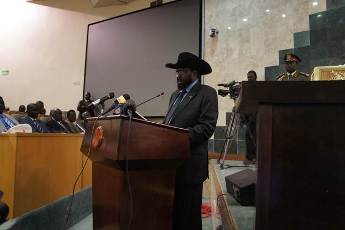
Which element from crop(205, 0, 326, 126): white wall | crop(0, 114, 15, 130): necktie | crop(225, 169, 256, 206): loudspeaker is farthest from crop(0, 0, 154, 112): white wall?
crop(225, 169, 256, 206): loudspeaker

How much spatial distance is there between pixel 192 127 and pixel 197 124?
1.3 inches

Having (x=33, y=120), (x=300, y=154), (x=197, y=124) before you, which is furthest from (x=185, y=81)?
(x=33, y=120)

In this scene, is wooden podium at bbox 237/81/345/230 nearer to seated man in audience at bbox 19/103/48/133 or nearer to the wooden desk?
the wooden desk

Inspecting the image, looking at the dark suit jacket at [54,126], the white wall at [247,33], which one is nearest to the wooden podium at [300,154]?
the dark suit jacket at [54,126]

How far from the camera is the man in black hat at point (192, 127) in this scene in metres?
1.86

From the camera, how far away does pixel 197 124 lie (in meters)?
1.93

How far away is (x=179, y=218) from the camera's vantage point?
1854mm

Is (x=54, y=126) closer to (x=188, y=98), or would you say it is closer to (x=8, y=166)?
(x=8, y=166)

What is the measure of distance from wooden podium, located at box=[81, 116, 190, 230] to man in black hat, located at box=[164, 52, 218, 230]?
0.22 m

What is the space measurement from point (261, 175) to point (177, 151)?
751 mm

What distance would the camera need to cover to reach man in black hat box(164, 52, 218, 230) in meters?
1.86

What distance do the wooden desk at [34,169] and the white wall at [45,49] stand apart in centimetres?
574

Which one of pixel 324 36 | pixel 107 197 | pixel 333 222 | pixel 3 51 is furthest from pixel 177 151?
pixel 3 51

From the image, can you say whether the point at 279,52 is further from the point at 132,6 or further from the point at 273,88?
the point at 273,88
